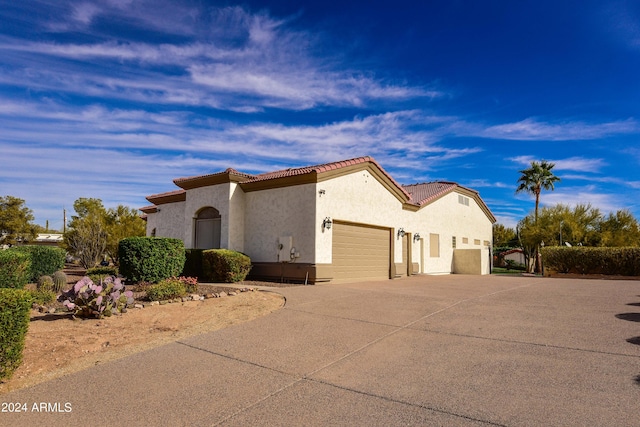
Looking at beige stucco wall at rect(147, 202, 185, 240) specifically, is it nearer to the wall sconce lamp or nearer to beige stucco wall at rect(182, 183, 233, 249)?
beige stucco wall at rect(182, 183, 233, 249)

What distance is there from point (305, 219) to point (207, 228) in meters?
5.23

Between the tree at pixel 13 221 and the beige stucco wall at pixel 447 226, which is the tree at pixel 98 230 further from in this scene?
the beige stucco wall at pixel 447 226

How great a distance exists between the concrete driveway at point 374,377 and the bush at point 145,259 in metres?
6.06

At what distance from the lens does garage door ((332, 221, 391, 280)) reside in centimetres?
1587

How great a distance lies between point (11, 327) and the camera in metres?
5.07

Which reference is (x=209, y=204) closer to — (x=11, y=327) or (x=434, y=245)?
(x=11, y=327)

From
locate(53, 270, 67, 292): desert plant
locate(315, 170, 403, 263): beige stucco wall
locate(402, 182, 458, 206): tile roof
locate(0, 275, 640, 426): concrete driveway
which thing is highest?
locate(402, 182, 458, 206): tile roof

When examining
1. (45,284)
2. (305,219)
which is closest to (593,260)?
(305,219)

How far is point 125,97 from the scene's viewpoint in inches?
539

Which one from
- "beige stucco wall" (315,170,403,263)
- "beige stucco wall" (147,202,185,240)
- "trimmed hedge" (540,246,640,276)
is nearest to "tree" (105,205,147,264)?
"beige stucco wall" (147,202,185,240)

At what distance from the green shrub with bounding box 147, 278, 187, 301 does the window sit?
17495mm

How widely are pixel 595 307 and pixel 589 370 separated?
550cm

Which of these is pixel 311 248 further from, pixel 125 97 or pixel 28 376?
pixel 28 376

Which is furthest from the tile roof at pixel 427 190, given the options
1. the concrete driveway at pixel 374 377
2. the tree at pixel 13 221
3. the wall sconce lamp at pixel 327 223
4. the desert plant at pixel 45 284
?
the tree at pixel 13 221
